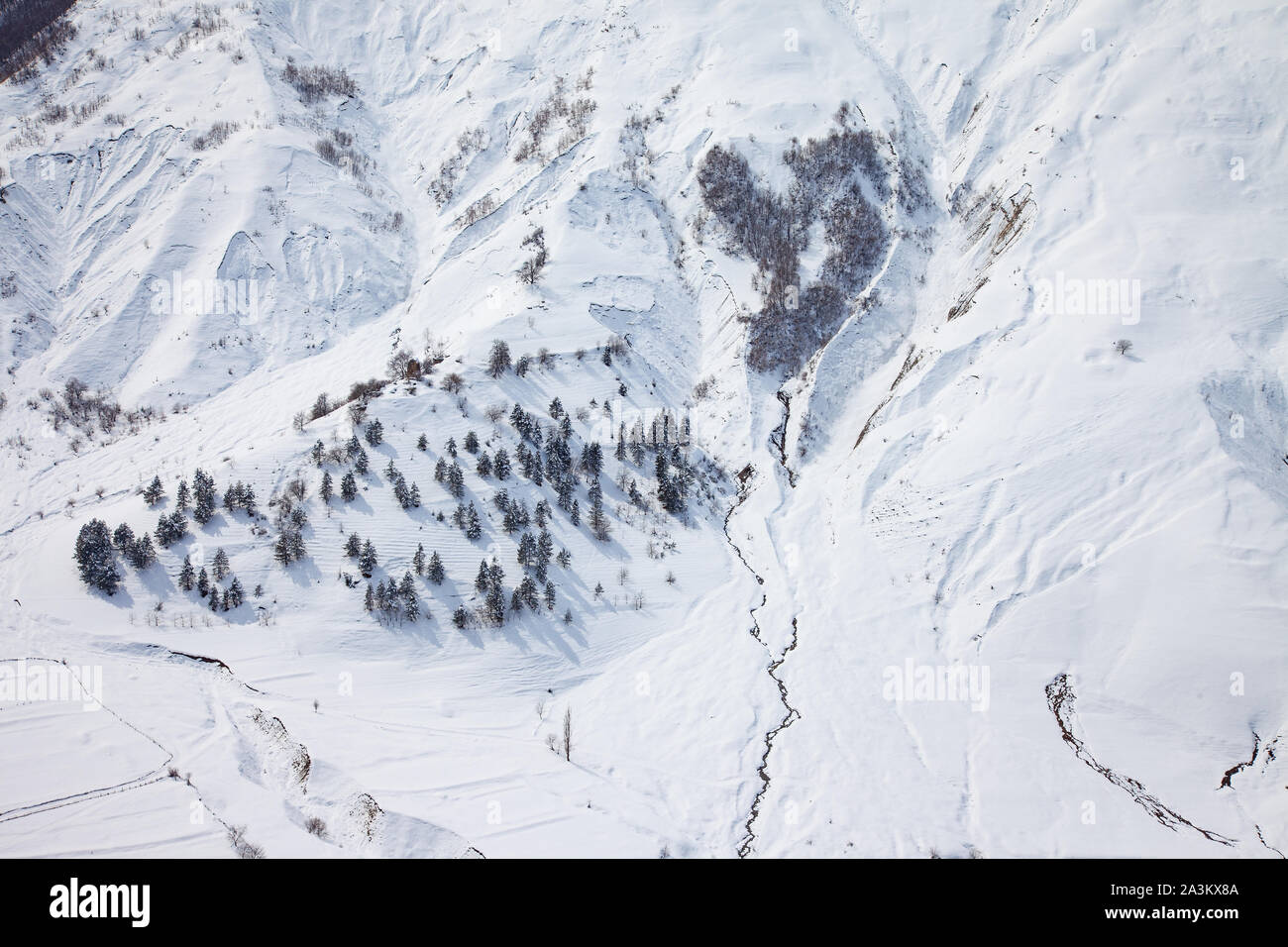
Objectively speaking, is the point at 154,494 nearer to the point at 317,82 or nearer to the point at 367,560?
the point at 367,560

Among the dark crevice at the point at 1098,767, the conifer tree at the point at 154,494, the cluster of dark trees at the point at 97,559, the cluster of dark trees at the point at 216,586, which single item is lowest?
the dark crevice at the point at 1098,767

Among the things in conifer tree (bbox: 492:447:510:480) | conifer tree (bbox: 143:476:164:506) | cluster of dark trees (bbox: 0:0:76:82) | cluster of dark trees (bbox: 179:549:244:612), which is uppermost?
cluster of dark trees (bbox: 0:0:76:82)

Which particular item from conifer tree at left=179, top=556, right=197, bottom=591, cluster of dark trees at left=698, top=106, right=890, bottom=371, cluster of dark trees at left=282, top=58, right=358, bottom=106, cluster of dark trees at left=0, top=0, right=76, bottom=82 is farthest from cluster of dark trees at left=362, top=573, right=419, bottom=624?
cluster of dark trees at left=0, top=0, right=76, bottom=82

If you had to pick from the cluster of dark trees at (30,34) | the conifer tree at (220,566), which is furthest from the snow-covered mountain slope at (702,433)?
the cluster of dark trees at (30,34)

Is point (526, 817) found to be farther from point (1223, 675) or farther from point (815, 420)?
point (815, 420)

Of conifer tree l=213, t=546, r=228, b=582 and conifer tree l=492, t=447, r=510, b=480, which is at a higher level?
conifer tree l=492, t=447, r=510, b=480

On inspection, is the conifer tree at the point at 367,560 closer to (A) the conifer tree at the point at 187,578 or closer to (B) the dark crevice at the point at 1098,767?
(A) the conifer tree at the point at 187,578

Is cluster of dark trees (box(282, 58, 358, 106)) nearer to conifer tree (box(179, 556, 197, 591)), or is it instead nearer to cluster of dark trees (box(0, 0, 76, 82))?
cluster of dark trees (box(0, 0, 76, 82))

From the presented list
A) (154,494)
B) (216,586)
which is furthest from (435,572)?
(154,494)

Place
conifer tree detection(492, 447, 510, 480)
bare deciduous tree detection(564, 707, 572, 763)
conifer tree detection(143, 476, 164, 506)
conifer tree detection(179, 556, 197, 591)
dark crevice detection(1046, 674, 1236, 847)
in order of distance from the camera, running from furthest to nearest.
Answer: conifer tree detection(492, 447, 510, 480) → conifer tree detection(143, 476, 164, 506) → conifer tree detection(179, 556, 197, 591) → bare deciduous tree detection(564, 707, 572, 763) → dark crevice detection(1046, 674, 1236, 847)
